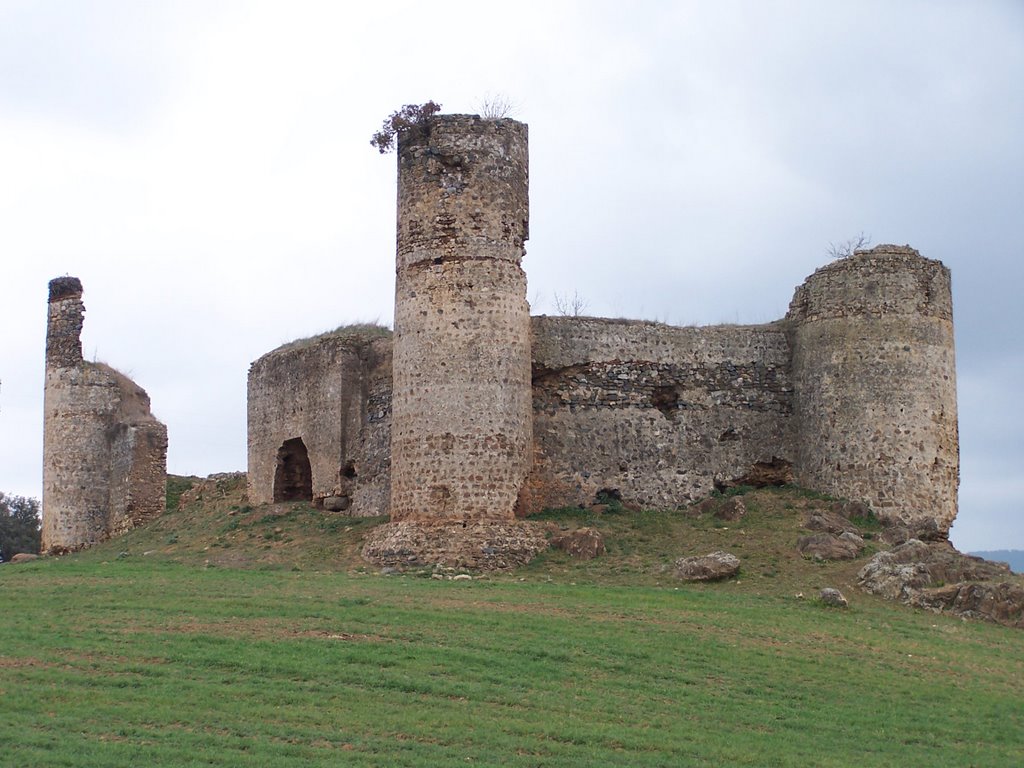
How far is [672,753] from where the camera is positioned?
14.0m

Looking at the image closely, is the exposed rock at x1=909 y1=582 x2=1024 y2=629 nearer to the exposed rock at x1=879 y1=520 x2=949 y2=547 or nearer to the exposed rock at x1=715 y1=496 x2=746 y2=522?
the exposed rock at x1=879 y1=520 x2=949 y2=547

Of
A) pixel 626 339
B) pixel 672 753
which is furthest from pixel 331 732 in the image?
pixel 626 339

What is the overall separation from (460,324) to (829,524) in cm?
717

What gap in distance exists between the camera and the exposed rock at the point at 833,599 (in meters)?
21.5

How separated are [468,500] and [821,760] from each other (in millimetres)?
11571

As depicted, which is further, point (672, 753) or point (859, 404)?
point (859, 404)

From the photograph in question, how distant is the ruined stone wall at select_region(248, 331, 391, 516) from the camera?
2912 centimetres

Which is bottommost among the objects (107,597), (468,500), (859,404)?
(107,597)

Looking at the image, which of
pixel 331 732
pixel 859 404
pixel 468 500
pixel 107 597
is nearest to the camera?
pixel 331 732

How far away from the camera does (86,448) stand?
3497 centimetres

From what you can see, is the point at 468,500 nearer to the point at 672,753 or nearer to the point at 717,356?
the point at 717,356

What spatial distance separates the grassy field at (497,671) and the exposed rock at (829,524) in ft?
4.27

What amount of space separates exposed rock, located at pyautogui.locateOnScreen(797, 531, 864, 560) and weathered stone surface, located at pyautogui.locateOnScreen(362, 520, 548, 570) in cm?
426

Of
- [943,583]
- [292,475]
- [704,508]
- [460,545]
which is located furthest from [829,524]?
[292,475]
